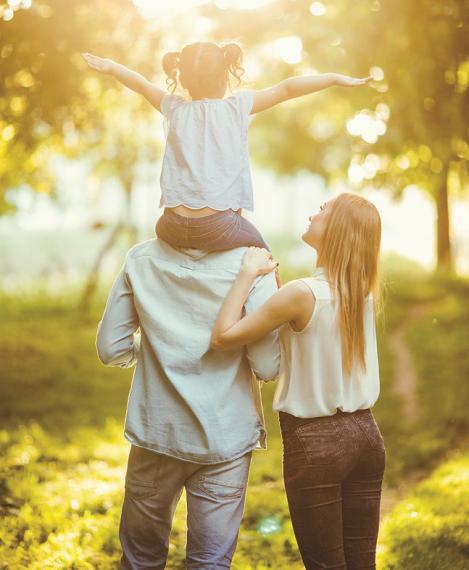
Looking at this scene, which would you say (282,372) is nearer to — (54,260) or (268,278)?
(268,278)

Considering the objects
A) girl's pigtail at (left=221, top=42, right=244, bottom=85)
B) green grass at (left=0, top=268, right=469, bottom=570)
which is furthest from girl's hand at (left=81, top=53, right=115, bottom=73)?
green grass at (left=0, top=268, right=469, bottom=570)

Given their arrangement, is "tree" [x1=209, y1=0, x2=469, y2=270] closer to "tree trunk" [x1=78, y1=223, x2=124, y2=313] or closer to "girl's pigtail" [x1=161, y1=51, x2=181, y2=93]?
"girl's pigtail" [x1=161, y1=51, x2=181, y2=93]

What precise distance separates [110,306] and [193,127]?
2.32 feet

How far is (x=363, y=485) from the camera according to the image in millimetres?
2793

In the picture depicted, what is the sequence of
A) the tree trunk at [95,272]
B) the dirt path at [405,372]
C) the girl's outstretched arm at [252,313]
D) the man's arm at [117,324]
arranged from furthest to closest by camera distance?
the tree trunk at [95,272] → the dirt path at [405,372] → the man's arm at [117,324] → the girl's outstretched arm at [252,313]

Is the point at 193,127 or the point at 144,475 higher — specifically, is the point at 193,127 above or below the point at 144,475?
above

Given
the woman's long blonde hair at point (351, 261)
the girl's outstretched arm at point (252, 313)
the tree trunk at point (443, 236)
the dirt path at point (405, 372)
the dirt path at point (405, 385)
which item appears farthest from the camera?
the tree trunk at point (443, 236)

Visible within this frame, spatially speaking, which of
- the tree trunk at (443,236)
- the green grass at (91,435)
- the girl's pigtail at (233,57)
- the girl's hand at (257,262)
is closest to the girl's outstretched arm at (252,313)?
the girl's hand at (257,262)

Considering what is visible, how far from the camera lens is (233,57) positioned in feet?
9.22

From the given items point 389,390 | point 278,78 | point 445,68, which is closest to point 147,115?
point 278,78

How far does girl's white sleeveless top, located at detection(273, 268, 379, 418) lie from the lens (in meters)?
2.68

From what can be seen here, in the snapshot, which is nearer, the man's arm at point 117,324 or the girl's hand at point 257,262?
the girl's hand at point 257,262

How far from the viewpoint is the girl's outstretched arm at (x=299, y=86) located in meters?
2.79

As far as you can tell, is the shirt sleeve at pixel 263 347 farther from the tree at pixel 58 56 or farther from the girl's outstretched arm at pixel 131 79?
the tree at pixel 58 56
